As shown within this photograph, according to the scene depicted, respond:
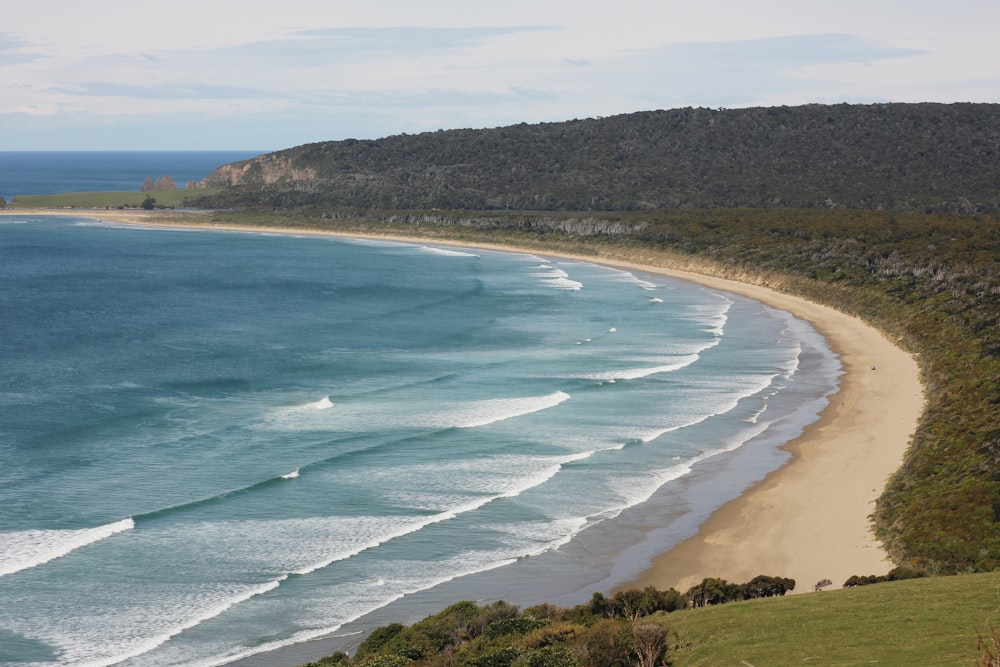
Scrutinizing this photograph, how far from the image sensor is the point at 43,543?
2783 centimetres

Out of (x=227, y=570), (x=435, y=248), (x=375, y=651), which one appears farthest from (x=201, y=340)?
(x=435, y=248)

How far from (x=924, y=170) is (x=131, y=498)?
138089 mm

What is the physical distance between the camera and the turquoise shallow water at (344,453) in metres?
25.1

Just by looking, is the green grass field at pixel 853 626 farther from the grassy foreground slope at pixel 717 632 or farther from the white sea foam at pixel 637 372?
the white sea foam at pixel 637 372

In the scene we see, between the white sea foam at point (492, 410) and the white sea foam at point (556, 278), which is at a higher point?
the white sea foam at point (556, 278)

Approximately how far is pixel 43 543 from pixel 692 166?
14641 cm

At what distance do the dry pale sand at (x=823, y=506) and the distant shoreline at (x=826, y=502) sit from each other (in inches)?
1.1

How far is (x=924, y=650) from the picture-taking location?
16.8 metres

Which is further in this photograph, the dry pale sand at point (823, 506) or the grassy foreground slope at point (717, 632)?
the dry pale sand at point (823, 506)

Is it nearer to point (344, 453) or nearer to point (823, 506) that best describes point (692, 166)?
point (344, 453)

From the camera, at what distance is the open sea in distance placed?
81.7 ft

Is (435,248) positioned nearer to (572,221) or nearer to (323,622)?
(572,221)

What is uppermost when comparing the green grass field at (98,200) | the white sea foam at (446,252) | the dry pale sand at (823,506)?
the green grass field at (98,200)

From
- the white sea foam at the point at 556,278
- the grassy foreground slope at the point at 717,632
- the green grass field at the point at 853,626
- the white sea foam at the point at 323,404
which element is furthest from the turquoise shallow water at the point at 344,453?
the white sea foam at the point at 556,278
